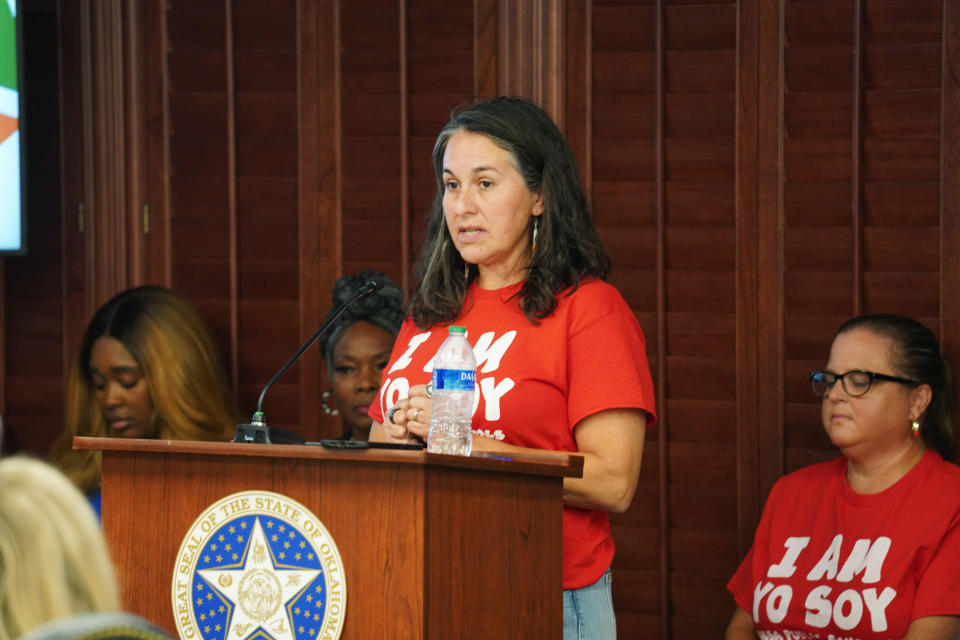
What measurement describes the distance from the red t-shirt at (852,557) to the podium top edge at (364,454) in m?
1.26

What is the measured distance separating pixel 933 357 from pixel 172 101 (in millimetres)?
2341

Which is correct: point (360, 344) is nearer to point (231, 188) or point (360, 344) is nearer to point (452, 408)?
point (231, 188)

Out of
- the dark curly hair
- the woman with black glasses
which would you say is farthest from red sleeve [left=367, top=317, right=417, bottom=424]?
the woman with black glasses

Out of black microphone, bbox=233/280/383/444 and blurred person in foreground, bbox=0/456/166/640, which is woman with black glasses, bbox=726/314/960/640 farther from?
blurred person in foreground, bbox=0/456/166/640

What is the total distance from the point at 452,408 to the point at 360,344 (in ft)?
5.08

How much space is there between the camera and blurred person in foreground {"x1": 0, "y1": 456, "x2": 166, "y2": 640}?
0.93 meters

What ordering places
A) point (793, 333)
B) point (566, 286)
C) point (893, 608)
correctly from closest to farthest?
point (566, 286)
point (893, 608)
point (793, 333)

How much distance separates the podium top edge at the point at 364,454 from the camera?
163 centimetres

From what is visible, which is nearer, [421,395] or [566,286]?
[421,395]

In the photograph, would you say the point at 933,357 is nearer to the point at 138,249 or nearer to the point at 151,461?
the point at 151,461

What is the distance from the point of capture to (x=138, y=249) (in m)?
3.78

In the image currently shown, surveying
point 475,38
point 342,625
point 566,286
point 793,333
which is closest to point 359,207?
Result: point 475,38

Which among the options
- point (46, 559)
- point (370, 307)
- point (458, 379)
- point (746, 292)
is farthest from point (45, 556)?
point (746, 292)

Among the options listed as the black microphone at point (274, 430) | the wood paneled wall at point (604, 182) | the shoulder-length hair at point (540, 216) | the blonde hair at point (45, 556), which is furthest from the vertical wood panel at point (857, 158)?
the blonde hair at point (45, 556)
